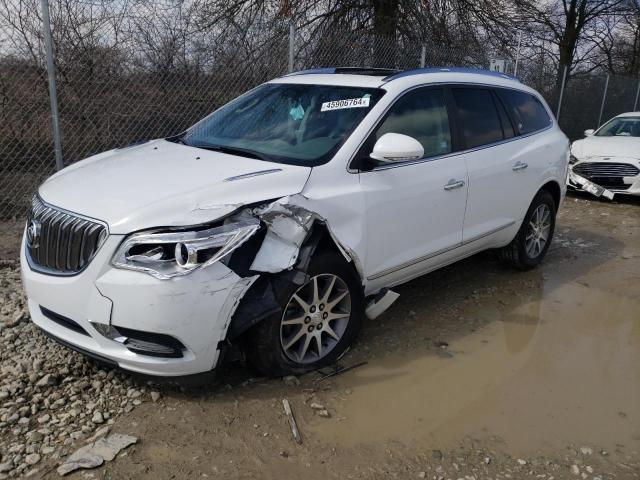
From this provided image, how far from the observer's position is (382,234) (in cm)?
371

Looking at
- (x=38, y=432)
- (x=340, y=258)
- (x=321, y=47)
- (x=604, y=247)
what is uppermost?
(x=321, y=47)

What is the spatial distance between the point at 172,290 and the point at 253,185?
76 centimetres

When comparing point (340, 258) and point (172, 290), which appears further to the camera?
point (340, 258)

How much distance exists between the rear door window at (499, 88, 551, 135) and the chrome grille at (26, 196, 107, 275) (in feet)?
12.1

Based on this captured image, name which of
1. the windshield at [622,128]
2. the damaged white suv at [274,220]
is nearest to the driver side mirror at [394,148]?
the damaged white suv at [274,220]

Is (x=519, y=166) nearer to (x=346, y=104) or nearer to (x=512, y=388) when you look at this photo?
(x=346, y=104)

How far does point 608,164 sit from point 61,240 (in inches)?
351

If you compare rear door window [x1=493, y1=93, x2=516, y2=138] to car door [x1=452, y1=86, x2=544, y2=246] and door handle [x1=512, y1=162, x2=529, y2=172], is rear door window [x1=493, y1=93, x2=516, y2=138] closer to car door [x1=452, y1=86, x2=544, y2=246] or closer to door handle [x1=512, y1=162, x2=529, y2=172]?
car door [x1=452, y1=86, x2=544, y2=246]

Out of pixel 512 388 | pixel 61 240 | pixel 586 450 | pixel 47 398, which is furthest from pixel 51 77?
pixel 586 450

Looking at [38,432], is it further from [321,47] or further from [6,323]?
[321,47]

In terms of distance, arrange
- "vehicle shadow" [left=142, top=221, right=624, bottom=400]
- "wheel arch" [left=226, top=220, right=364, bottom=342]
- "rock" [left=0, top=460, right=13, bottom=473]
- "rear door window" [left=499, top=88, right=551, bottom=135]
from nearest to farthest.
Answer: "rock" [left=0, top=460, right=13, bottom=473] < "wheel arch" [left=226, top=220, right=364, bottom=342] < "vehicle shadow" [left=142, top=221, right=624, bottom=400] < "rear door window" [left=499, top=88, right=551, bottom=135]

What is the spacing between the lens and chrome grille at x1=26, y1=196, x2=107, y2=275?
9.54 ft

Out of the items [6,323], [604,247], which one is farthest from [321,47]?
[6,323]

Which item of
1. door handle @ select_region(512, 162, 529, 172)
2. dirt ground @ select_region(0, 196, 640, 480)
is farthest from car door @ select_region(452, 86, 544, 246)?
dirt ground @ select_region(0, 196, 640, 480)
